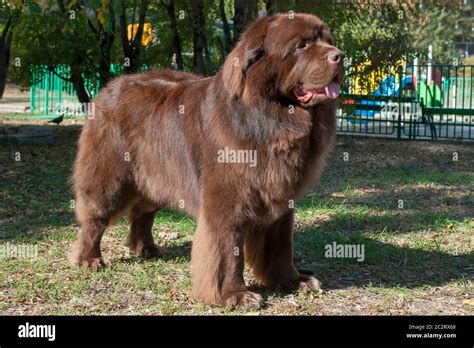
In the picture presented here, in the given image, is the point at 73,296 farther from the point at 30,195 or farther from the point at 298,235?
the point at 30,195

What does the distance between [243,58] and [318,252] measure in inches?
102

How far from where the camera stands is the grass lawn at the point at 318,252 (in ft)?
17.9

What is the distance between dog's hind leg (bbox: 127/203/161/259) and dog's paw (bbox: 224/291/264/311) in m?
1.75

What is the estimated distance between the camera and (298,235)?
7559mm

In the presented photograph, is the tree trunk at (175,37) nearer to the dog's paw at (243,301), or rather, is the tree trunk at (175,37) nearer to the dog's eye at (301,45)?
the dog's eye at (301,45)

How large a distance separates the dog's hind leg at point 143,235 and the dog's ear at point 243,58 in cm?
204

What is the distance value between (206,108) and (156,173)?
2.75 ft

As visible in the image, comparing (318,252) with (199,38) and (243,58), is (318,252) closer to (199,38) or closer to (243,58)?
(243,58)

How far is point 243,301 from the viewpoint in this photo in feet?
17.0

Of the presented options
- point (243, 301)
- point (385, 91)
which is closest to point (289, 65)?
point (243, 301)

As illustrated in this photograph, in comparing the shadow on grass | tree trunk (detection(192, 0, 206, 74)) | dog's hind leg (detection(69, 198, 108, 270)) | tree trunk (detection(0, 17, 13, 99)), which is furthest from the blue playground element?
dog's hind leg (detection(69, 198, 108, 270))

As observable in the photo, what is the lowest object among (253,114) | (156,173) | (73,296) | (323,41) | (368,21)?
(73,296)

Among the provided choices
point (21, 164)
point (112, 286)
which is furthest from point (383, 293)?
point (21, 164)

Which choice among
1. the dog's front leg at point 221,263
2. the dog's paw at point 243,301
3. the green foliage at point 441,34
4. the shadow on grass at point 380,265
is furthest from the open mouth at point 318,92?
the green foliage at point 441,34
